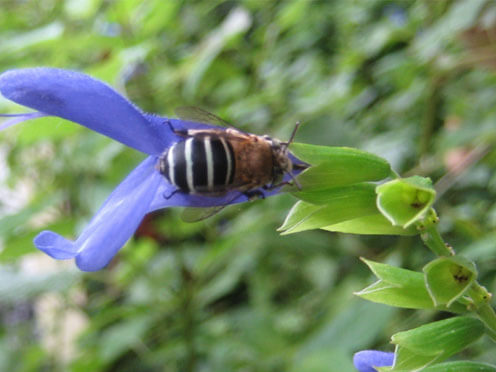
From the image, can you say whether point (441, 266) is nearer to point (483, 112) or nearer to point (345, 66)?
point (483, 112)

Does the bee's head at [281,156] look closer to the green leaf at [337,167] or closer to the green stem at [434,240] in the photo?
the green leaf at [337,167]

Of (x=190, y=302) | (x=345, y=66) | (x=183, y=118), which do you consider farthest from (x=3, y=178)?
(x=183, y=118)

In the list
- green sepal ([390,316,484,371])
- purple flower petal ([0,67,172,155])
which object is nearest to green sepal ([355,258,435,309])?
green sepal ([390,316,484,371])

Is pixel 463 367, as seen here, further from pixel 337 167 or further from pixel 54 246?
pixel 54 246

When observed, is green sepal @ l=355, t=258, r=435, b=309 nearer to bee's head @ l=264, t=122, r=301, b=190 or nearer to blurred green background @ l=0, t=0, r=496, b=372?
bee's head @ l=264, t=122, r=301, b=190

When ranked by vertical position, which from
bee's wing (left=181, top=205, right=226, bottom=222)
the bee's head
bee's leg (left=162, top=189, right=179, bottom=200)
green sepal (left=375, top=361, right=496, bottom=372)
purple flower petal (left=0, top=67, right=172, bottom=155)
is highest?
purple flower petal (left=0, top=67, right=172, bottom=155)

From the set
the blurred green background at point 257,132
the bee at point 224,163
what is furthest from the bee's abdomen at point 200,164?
the blurred green background at point 257,132
